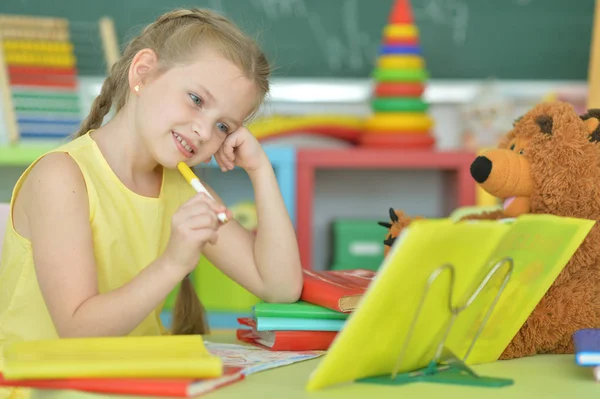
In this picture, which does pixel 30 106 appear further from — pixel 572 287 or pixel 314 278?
pixel 572 287

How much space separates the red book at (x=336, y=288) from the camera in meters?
0.97

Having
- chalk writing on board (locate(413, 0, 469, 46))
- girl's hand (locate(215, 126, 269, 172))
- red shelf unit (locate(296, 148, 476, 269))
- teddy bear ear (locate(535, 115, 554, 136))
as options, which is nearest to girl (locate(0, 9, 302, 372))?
girl's hand (locate(215, 126, 269, 172))

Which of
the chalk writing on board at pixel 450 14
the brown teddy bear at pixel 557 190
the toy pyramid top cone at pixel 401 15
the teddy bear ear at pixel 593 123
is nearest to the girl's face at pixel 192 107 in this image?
the brown teddy bear at pixel 557 190

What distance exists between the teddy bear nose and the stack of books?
0.19 meters

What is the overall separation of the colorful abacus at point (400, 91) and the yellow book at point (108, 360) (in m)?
1.67

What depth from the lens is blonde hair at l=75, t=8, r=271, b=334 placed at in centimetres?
112

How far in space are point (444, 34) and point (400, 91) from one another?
434mm

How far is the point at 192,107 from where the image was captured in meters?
1.07

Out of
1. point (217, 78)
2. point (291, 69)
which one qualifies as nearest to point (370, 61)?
point (291, 69)

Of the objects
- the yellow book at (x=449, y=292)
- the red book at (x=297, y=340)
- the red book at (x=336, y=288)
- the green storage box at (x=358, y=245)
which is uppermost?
the yellow book at (x=449, y=292)

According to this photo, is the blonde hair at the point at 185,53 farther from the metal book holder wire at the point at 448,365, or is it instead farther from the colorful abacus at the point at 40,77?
the colorful abacus at the point at 40,77

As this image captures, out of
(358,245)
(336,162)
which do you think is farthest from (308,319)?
(358,245)

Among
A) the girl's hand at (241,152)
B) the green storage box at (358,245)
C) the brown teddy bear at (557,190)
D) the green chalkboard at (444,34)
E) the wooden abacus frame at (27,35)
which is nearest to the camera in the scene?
the brown teddy bear at (557,190)

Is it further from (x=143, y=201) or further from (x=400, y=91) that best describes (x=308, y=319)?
(x=400, y=91)
